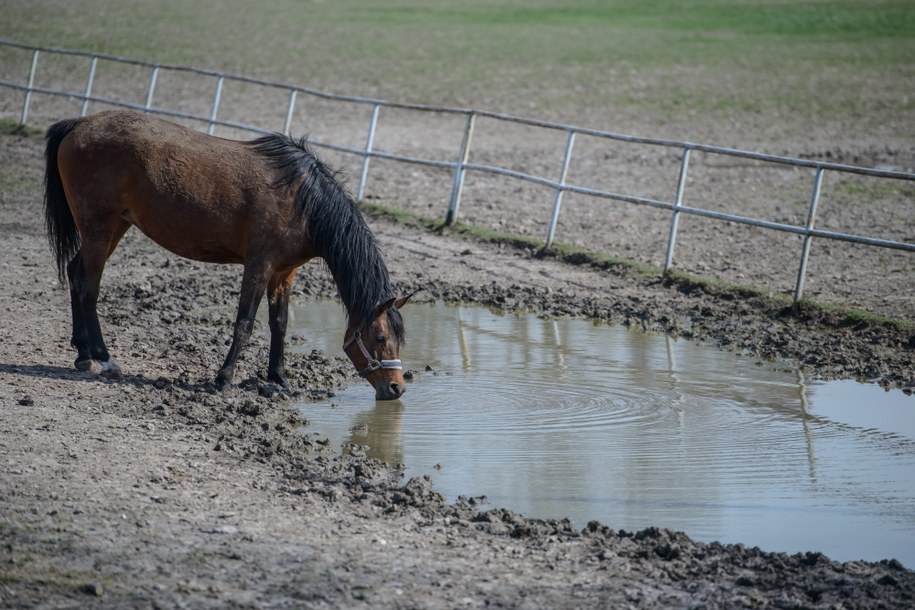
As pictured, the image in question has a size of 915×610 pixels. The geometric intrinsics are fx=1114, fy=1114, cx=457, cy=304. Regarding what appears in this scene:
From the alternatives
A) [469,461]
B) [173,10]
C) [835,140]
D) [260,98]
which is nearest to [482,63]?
[260,98]

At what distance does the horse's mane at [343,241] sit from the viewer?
667 cm

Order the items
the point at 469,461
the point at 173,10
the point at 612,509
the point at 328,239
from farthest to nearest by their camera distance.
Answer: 1. the point at 173,10
2. the point at 328,239
3. the point at 469,461
4. the point at 612,509

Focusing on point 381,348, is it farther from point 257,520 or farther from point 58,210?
point 58,210

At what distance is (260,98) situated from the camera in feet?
68.9

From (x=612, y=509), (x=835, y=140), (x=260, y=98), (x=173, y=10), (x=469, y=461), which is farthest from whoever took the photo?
(x=173, y=10)

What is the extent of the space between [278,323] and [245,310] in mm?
298

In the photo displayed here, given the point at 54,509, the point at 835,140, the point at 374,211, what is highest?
the point at 835,140

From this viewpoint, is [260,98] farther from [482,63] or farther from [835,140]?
[835,140]

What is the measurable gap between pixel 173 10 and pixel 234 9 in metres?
2.17

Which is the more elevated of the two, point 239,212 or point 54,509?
point 239,212

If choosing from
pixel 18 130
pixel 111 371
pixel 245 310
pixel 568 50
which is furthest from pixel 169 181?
pixel 568 50

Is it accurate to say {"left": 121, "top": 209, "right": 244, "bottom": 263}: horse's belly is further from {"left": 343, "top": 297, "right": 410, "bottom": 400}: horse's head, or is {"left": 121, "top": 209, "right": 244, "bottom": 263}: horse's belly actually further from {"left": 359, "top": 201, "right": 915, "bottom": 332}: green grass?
{"left": 359, "top": 201, "right": 915, "bottom": 332}: green grass

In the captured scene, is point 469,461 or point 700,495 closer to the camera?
point 700,495

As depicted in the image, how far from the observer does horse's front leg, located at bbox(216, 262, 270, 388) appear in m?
6.77
